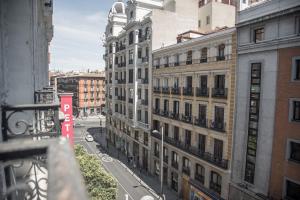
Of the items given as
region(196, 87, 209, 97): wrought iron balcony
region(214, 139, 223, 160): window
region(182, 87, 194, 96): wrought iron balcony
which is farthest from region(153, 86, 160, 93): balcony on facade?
region(214, 139, 223, 160): window

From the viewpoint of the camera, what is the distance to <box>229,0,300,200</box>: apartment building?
58.6 feet

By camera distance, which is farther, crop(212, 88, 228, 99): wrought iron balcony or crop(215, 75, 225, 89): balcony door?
crop(215, 75, 225, 89): balcony door

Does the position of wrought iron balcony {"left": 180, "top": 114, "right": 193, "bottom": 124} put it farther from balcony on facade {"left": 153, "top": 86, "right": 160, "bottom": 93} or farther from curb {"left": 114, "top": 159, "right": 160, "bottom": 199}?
curb {"left": 114, "top": 159, "right": 160, "bottom": 199}

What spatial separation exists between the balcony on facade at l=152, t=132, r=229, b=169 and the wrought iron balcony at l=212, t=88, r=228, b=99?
608cm

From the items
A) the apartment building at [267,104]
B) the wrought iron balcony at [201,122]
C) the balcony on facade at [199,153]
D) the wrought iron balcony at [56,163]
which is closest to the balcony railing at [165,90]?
the balcony on facade at [199,153]

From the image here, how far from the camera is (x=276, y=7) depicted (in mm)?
18656

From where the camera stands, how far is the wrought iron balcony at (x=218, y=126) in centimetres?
2360

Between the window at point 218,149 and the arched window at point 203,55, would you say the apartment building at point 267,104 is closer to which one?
the window at point 218,149

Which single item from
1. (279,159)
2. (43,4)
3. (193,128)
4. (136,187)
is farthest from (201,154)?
(43,4)

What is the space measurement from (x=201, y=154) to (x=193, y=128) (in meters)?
3.06

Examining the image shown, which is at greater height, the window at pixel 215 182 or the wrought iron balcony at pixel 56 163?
the wrought iron balcony at pixel 56 163

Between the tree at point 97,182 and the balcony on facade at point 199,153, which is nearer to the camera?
the tree at point 97,182

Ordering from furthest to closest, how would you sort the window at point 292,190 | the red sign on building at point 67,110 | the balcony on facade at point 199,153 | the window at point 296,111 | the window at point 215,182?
the window at point 215,182 < the balcony on facade at point 199,153 < the window at point 296,111 < the window at point 292,190 < the red sign on building at point 67,110

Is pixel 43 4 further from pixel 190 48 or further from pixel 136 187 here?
pixel 136 187
